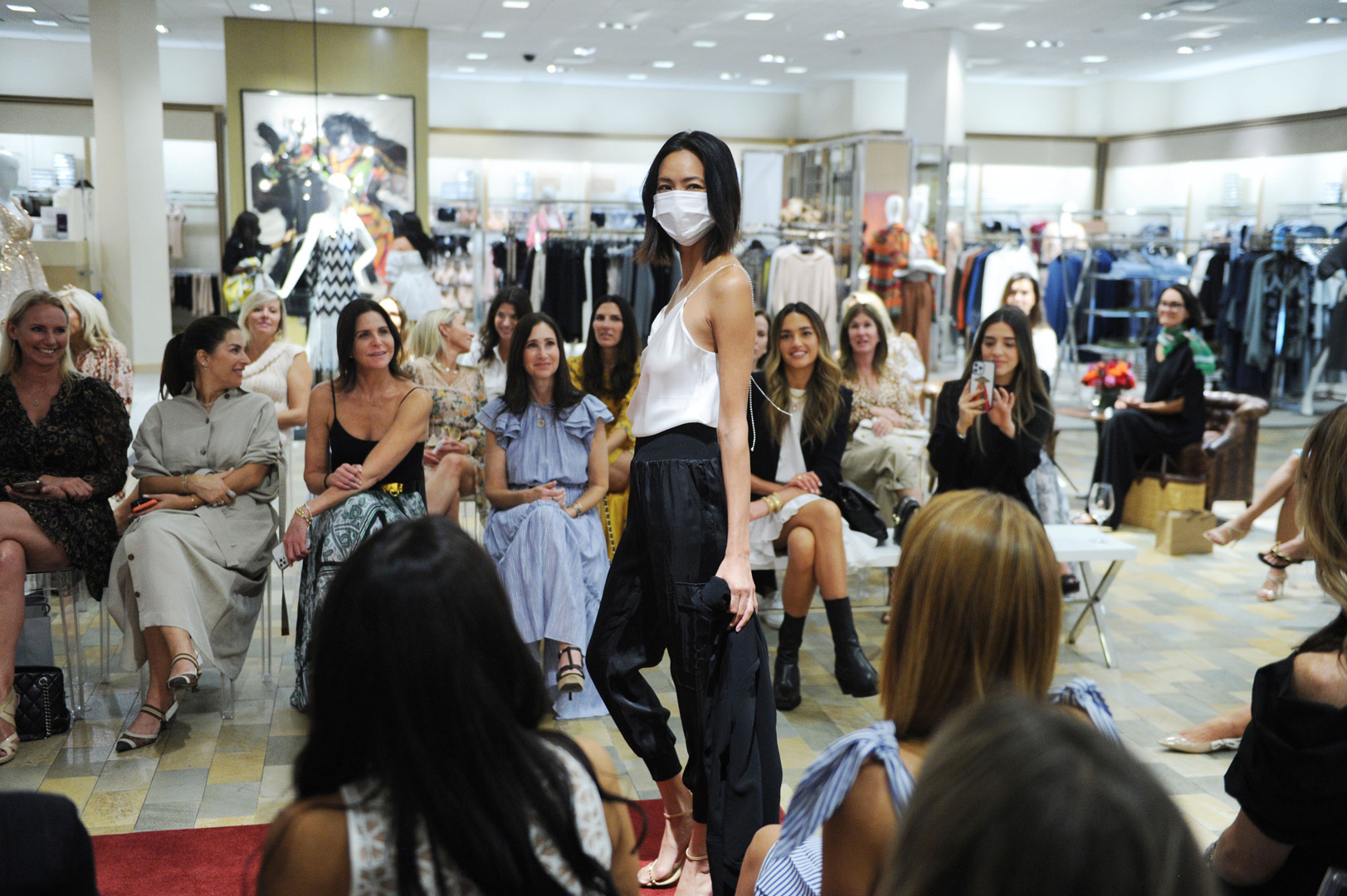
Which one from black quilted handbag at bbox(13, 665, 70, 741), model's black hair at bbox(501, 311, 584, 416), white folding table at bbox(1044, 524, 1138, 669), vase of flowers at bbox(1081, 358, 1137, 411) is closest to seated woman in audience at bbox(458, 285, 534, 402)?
model's black hair at bbox(501, 311, 584, 416)

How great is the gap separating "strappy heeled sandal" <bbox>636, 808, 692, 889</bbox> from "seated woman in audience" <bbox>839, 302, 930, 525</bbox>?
230 cm

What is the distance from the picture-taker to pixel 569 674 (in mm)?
3592

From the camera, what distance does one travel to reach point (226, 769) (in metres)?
3.19

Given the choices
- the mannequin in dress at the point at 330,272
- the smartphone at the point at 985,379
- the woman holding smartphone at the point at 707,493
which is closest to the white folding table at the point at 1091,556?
the smartphone at the point at 985,379

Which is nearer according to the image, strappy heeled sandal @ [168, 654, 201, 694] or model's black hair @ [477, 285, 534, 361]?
strappy heeled sandal @ [168, 654, 201, 694]

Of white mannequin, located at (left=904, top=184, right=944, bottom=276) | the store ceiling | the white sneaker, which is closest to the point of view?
the white sneaker

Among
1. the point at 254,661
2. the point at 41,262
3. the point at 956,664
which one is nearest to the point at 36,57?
the point at 41,262

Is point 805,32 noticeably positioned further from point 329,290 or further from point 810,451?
point 810,451

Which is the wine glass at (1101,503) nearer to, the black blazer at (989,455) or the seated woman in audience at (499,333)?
the black blazer at (989,455)

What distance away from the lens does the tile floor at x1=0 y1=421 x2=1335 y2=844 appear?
302 centimetres

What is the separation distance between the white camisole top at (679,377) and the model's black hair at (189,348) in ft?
6.59

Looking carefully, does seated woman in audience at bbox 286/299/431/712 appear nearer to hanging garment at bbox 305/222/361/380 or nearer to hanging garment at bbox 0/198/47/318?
hanging garment at bbox 0/198/47/318

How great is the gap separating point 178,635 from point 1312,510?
2962 mm

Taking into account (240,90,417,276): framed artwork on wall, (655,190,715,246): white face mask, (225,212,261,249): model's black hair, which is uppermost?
(240,90,417,276): framed artwork on wall
